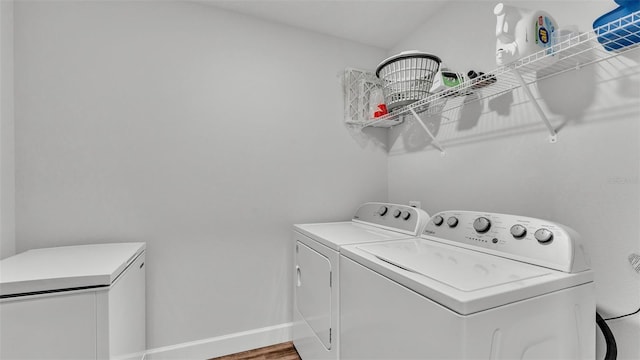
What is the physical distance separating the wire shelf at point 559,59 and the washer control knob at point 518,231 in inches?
18.9

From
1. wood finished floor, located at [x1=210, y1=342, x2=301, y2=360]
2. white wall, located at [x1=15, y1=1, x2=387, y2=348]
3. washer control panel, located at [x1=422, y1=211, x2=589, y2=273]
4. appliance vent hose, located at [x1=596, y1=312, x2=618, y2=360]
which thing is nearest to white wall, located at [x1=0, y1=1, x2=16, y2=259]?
white wall, located at [x1=15, y1=1, x2=387, y2=348]

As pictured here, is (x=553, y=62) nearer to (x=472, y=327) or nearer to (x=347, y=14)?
(x=472, y=327)

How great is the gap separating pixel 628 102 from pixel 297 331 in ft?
6.76

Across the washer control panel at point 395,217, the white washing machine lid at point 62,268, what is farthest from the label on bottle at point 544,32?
the white washing machine lid at point 62,268

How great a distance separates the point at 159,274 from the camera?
1698mm

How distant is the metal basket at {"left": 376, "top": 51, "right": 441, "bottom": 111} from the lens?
154 cm

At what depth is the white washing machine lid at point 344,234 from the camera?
1.39 metres

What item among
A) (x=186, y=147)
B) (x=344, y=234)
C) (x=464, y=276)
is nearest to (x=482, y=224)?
(x=464, y=276)

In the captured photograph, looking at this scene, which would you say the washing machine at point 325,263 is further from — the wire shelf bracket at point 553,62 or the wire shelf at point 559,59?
the wire shelf at point 559,59

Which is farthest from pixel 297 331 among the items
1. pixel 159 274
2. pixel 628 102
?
pixel 628 102

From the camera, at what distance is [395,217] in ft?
5.54

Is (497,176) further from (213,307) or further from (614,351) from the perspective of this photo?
(213,307)

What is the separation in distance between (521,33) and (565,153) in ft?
1.78

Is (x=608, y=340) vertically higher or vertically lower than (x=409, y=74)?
lower
